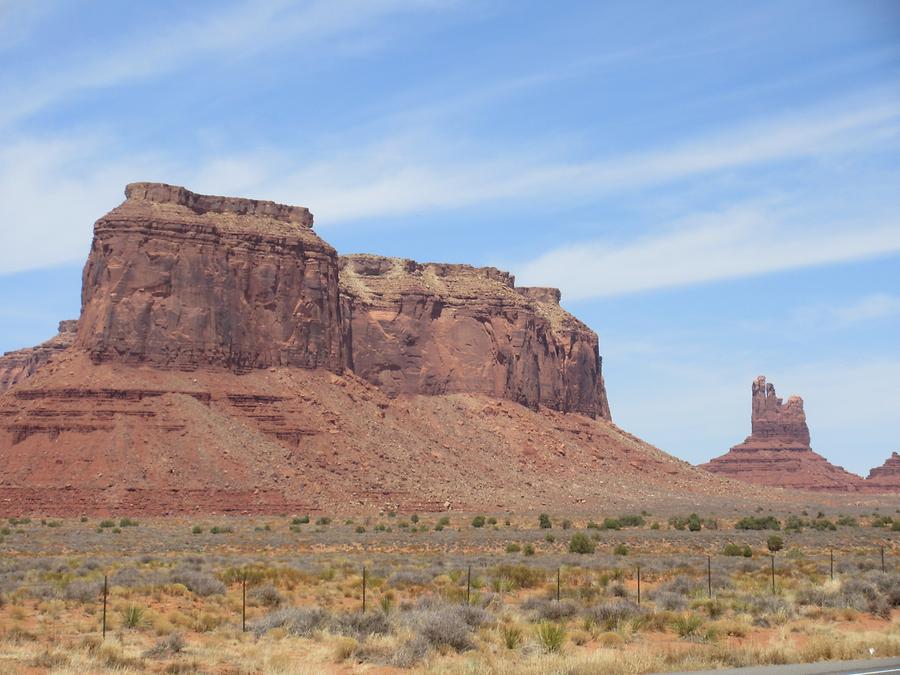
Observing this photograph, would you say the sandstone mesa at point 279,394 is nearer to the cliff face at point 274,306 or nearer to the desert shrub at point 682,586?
the cliff face at point 274,306

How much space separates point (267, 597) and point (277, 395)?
64.4 meters

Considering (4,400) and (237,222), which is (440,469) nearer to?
(237,222)

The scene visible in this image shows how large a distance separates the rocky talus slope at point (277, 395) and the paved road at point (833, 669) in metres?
62.3

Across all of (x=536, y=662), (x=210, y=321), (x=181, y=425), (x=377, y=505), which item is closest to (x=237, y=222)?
(x=210, y=321)

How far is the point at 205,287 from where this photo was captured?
98375 mm

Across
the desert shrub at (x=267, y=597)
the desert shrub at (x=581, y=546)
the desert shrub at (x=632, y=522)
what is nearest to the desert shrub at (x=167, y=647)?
the desert shrub at (x=267, y=597)

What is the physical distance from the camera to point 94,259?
324 ft

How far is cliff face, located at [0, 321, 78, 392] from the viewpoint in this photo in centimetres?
16088

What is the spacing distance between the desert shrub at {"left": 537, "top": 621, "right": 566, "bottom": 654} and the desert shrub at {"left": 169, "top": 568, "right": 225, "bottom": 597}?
483 inches

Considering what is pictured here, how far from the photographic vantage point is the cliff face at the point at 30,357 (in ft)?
528

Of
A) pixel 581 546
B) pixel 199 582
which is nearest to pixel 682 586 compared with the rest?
pixel 199 582

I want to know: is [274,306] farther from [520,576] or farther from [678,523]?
[520,576]

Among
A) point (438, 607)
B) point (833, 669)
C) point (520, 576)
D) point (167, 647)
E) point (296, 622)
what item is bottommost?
point (833, 669)

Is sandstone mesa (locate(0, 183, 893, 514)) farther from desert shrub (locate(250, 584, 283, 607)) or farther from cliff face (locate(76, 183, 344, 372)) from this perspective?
desert shrub (locate(250, 584, 283, 607))
